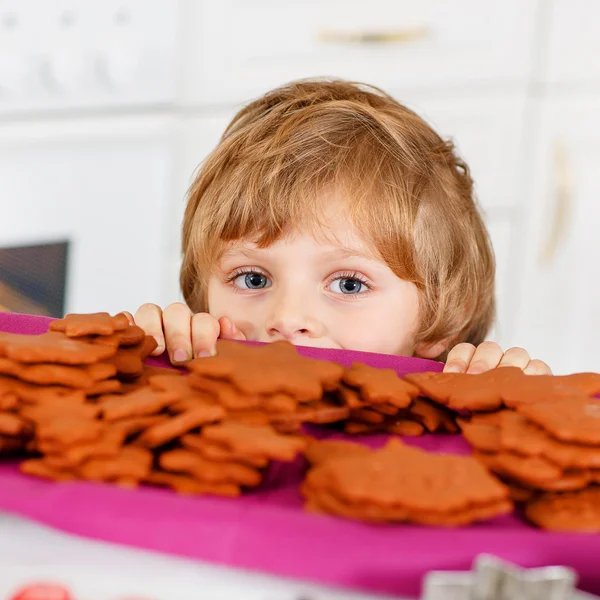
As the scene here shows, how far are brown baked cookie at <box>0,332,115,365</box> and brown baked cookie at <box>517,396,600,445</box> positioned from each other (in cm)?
31

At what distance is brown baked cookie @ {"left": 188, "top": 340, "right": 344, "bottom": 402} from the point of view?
2.02 ft

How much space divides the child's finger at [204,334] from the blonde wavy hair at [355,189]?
0.17 metres

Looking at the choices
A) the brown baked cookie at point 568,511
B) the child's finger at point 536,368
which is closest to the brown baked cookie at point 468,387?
the brown baked cookie at point 568,511

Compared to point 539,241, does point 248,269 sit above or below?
below

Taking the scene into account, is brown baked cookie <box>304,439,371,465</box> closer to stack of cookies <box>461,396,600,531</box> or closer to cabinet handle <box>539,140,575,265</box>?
stack of cookies <box>461,396,600,531</box>

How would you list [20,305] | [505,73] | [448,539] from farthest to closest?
1. [505,73]
2. [20,305]
3. [448,539]

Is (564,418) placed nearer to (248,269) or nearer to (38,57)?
(248,269)

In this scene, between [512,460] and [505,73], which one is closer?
[512,460]

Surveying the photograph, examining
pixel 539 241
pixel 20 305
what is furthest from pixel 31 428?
pixel 539 241

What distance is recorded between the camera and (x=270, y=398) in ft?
2.02

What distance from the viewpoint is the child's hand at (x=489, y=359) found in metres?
1.09

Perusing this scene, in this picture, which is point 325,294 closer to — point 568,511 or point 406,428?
point 406,428

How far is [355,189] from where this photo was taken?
1219 mm

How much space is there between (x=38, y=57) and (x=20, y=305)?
72 centimetres
